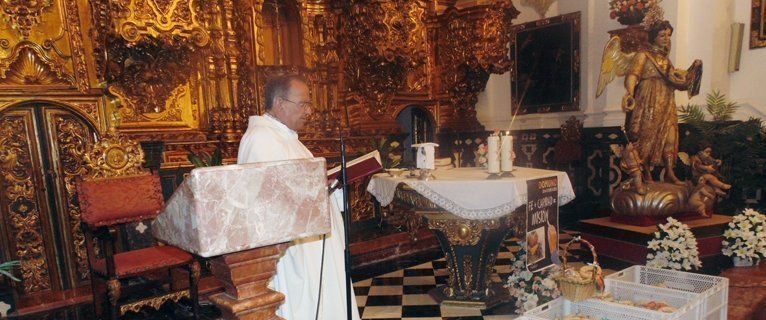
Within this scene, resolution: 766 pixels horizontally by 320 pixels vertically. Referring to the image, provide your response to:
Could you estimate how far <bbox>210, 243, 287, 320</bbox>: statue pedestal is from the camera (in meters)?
1.26

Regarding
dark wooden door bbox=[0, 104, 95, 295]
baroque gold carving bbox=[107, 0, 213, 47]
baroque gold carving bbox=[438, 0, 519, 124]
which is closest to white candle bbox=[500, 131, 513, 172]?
baroque gold carving bbox=[107, 0, 213, 47]

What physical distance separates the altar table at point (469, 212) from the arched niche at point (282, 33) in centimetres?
318

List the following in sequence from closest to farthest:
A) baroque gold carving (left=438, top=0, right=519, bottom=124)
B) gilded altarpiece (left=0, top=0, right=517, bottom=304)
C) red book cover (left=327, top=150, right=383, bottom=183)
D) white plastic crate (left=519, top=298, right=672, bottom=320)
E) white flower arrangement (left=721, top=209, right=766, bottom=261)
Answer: red book cover (left=327, top=150, right=383, bottom=183)
white plastic crate (left=519, top=298, right=672, bottom=320)
white flower arrangement (left=721, top=209, right=766, bottom=261)
gilded altarpiece (left=0, top=0, right=517, bottom=304)
baroque gold carving (left=438, top=0, right=519, bottom=124)

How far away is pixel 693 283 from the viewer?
279cm

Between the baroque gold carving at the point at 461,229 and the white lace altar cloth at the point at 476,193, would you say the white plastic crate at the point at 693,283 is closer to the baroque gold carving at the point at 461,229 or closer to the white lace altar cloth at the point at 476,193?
the white lace altar cloth at the point at 476,193

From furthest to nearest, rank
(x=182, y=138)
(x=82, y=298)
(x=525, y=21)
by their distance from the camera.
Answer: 1. (x=525, y=21)
2. (x=182, y=138)
3. (x=82, y=298)

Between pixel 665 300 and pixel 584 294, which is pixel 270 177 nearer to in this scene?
pixel 584 294

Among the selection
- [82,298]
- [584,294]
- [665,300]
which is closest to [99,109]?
[82,298]

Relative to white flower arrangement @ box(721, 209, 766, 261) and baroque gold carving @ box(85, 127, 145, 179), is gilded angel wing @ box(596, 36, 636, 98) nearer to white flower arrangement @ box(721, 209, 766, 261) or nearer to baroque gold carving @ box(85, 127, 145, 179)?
white flower arrangement @ box(721, 209, 766, 261)

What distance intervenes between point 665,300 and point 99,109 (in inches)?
201

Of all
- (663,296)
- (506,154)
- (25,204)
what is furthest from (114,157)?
(663,296)

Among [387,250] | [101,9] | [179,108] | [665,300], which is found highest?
[101,9]

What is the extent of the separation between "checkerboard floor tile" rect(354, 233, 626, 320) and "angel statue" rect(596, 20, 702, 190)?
50.3 inches

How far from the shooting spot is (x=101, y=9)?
4.45m
